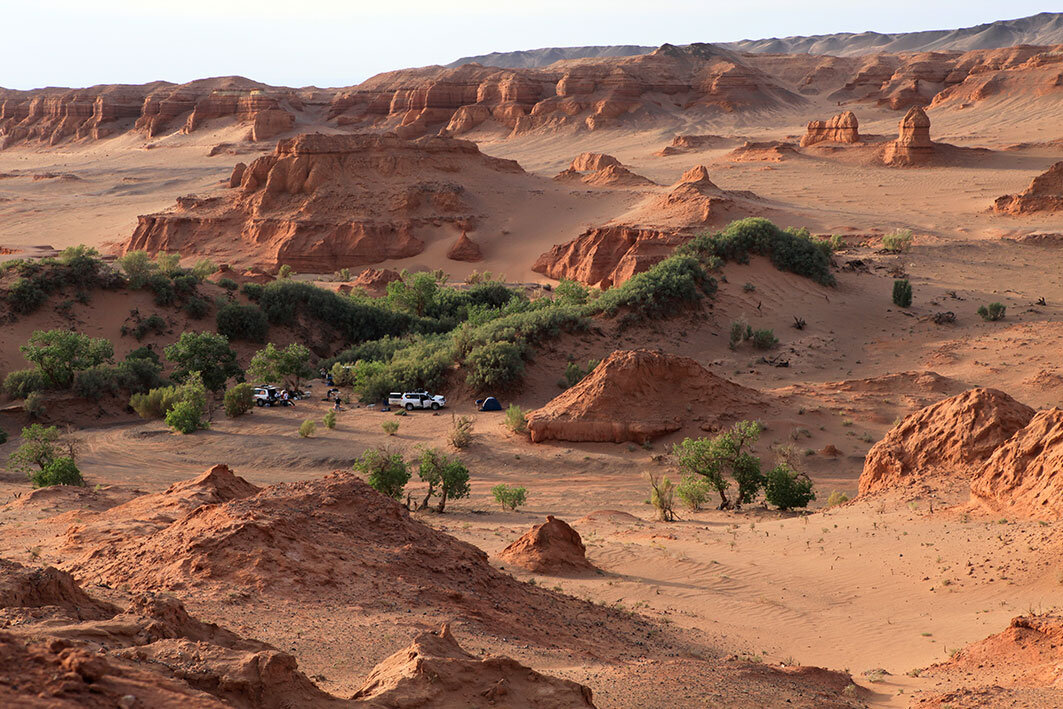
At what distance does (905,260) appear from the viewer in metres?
38.9

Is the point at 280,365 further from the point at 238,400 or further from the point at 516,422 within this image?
the point at 516,422

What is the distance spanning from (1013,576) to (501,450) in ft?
38.4

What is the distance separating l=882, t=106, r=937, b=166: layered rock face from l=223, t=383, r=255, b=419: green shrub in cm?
4503

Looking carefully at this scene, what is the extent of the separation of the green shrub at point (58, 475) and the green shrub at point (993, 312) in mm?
25775

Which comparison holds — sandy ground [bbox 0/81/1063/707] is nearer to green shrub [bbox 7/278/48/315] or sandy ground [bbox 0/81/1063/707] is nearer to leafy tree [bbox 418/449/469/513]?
leafy tree [bbox 418/449/469/513]

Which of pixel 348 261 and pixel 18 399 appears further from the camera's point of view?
pixel 348 261

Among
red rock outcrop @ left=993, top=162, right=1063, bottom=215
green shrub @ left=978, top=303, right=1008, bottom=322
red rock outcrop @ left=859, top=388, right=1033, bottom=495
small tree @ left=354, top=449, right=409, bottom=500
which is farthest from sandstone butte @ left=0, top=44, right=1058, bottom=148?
red rock outcrop @ left=859, top=388, right=1033, bottom=495

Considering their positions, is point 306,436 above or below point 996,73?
below

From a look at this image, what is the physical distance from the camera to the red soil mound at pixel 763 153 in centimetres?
6197

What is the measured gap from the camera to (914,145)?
57844mm

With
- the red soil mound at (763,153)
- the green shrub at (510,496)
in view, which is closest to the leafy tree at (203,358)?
the green shrub at (510,496)

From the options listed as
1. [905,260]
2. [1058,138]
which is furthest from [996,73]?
[905,260]

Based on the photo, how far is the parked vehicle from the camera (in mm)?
25094

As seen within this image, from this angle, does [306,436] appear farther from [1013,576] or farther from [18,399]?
[1013,576]
